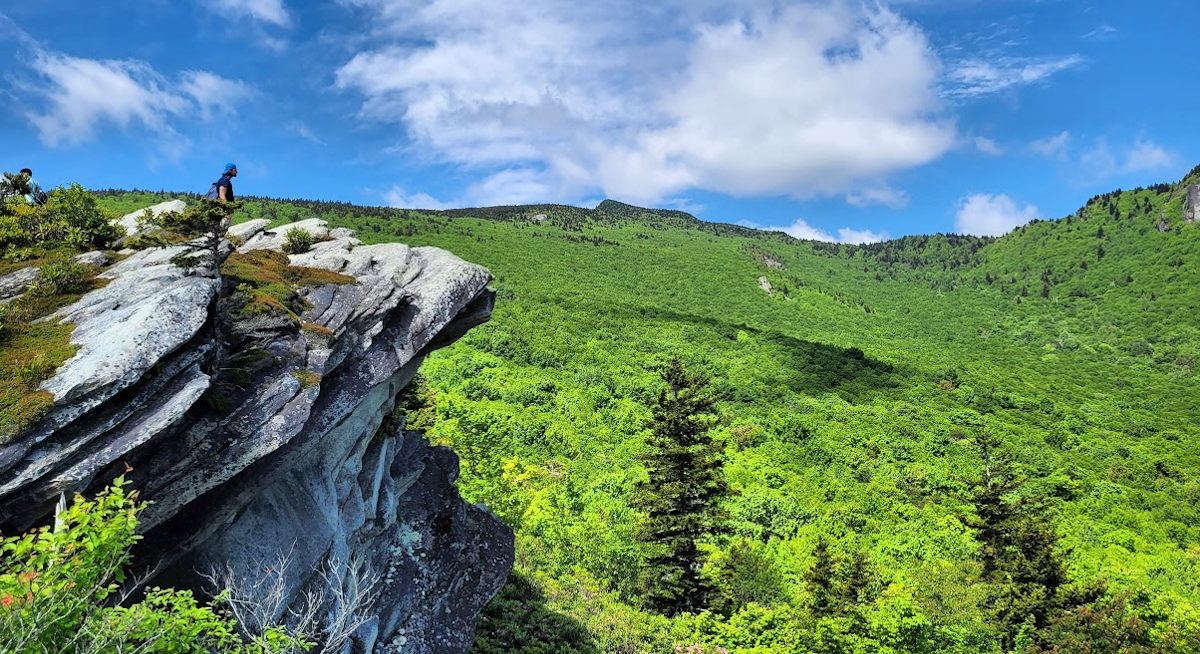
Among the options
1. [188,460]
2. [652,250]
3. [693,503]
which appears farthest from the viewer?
[652,250]

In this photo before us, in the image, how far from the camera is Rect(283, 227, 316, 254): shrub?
17875 mm

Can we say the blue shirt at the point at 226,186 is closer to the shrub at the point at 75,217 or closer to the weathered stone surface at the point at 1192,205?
the shrub at the point at 75,217

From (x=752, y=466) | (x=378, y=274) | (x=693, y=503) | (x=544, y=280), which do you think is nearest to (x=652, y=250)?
(x=544, y=280)

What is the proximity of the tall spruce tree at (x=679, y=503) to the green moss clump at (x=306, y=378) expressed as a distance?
1915cm

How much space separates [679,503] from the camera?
28422 millimetres

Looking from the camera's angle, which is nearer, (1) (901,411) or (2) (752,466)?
(2) (752,466)

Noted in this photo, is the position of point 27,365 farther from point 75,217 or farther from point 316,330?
point 75,217

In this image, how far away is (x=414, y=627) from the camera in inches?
680

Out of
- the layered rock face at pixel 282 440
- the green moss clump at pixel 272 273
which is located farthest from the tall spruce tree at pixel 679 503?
the green moss clump at pixel 272 273

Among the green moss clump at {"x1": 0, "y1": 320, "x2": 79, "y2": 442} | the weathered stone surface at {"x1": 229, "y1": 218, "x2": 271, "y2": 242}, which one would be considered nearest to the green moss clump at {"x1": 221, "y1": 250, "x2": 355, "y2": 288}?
the weathered stone surface at {"x1": 229, "y1": 218, "x2": 271, "y2": 242}

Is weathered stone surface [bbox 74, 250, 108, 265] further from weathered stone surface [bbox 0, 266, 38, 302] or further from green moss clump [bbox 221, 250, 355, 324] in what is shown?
green moss clump [bbox 221, 250, 355, 324]

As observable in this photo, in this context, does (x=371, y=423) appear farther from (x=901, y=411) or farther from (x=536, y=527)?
(x=901, y=411)

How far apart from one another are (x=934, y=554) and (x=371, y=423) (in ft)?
135

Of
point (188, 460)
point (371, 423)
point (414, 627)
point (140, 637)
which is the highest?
point (371, 423)
